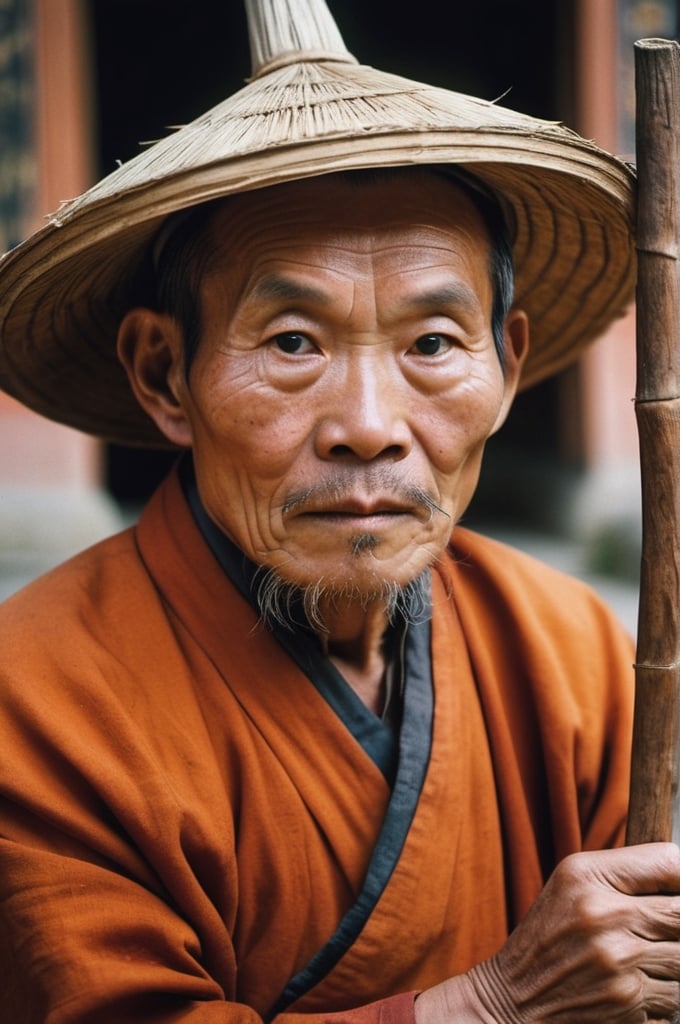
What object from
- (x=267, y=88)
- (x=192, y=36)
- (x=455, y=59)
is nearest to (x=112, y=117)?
(x=192, y=36)

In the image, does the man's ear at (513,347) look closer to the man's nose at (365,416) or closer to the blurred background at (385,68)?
the man's nose at (365,416)

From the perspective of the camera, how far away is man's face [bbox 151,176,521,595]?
68.4 inches

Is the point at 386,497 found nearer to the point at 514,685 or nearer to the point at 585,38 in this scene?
the point at 514,685

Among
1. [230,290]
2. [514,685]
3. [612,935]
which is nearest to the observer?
[612,935]

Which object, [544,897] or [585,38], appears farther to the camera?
[585,38]

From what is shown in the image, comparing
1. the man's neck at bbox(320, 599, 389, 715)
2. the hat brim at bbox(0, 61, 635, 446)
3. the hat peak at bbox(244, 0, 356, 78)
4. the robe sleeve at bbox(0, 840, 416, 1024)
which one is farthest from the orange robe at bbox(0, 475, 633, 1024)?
the hat peak at bbox(244, 0, 356, 78)

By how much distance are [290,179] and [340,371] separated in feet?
0.95

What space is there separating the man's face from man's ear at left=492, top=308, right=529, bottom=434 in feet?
0.93

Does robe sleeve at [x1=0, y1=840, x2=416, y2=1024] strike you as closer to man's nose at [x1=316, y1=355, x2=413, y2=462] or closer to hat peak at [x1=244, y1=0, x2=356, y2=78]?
man's nose at [x1=316, y1=355, x2=413, y2=462]

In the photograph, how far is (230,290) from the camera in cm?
180

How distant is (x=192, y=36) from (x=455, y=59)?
1.96 metres

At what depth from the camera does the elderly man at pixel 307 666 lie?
168 centimetres

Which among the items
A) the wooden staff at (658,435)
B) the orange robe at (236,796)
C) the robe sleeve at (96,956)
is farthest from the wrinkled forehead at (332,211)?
the robe sleeve at (96,956)

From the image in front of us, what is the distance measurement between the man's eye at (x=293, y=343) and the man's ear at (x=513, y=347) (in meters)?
0.48
